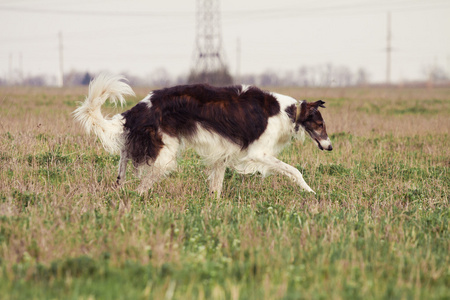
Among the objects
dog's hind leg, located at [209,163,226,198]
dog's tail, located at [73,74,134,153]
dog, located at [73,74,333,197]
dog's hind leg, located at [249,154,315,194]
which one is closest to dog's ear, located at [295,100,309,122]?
dog, located at [73,74,333,197]

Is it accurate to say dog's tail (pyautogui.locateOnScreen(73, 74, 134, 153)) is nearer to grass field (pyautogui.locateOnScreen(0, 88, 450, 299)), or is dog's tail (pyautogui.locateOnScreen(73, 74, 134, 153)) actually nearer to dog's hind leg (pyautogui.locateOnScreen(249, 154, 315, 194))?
grass field (pyautogui.locateOnScreen(0, 88, 450, 299))

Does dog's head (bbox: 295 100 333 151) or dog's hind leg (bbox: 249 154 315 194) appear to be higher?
dog's head (bbox: 295 100 333 151)

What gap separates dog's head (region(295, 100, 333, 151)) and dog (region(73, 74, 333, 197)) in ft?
0.05

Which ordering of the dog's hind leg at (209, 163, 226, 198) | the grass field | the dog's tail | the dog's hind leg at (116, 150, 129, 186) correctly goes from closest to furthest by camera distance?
the grass field < the dog's tail < the dog's hind leg at (116, 150, 129, 186) < the dog's hind leg at (209, 163, 226, 198)

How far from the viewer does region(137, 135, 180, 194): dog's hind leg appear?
245 inches

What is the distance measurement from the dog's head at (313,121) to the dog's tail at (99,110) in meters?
2.41

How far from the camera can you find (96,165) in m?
7.61

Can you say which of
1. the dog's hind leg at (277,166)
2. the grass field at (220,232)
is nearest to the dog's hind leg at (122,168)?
the grass field at (220,232)

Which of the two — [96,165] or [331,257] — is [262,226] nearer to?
[331,257]

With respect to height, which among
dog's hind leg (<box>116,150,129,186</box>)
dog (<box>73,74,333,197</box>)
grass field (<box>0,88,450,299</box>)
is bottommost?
grass field (<box>0,88,450,299</box>)

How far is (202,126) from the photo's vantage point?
639 centimetres

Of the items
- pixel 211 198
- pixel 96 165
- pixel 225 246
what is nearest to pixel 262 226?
pixel 225 246

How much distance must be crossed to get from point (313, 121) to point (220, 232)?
326 centimetres

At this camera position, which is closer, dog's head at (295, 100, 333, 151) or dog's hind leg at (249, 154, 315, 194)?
dog's hind leg at (249, 154, 315, 194)
